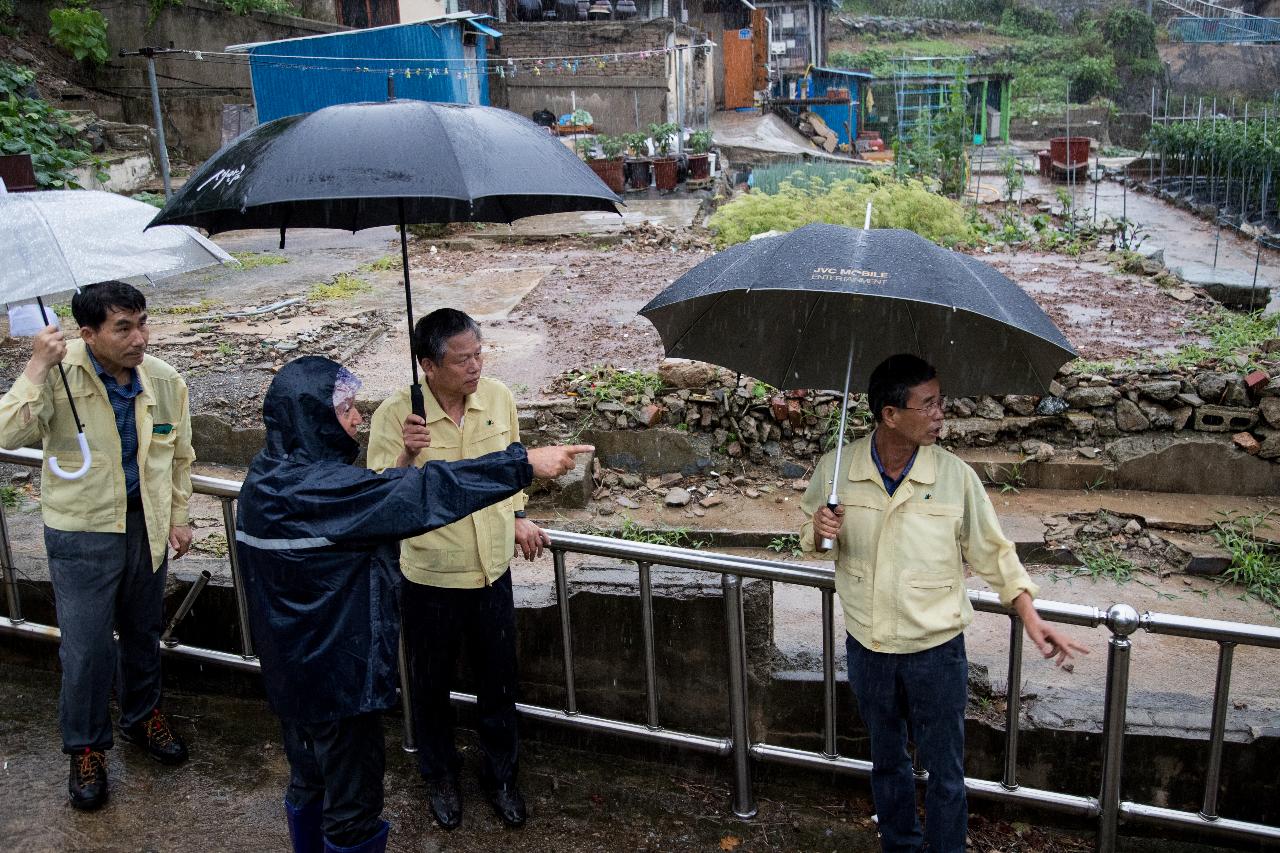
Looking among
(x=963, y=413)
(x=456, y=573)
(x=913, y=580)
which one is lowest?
(x=963, y=413)

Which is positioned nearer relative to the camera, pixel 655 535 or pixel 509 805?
pixel 509 805

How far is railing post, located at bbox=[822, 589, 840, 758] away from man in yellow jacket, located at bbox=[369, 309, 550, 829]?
3.23ft

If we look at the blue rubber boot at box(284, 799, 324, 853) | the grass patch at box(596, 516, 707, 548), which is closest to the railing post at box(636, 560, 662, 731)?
the blue rubber boot at box(284, 799, 324, 853)

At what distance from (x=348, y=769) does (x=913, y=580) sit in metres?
1.70

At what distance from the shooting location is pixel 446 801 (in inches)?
139

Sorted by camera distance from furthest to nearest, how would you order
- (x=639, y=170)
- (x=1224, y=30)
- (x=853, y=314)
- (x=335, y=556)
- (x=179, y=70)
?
(x=1224, y=30) → (x=179, y=70) → (x=639, y=170) → (x=853, y=314) → (x=335, y=556)

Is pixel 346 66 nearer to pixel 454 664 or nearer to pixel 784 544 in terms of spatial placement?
pixel 784 544

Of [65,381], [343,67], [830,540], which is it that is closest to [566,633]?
[830,540]

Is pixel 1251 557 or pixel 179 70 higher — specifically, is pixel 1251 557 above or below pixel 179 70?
below

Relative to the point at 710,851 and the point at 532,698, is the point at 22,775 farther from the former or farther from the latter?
the point at 710,851

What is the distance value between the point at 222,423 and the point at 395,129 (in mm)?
5384

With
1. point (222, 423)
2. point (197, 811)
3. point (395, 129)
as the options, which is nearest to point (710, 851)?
point (197, 811)

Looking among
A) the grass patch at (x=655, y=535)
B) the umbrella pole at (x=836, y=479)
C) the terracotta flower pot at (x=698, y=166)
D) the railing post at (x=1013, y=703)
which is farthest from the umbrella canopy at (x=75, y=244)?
the terracotta flower pot at (x=698, y=166)

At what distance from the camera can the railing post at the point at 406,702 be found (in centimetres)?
379
